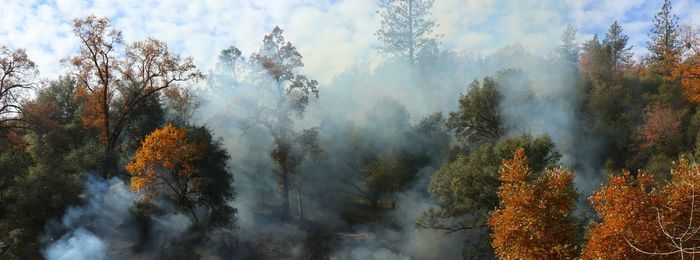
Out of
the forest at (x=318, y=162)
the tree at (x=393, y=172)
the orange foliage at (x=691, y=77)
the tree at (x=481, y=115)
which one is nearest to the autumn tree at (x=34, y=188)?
the forest at (x=318, y=162)

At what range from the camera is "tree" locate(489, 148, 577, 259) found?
22.3 metres

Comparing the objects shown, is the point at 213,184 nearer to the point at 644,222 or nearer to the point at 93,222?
the point at 93,222

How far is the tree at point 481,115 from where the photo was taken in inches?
1655

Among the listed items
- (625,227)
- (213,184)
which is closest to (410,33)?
(213,184)

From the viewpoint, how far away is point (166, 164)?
3425 centimetres

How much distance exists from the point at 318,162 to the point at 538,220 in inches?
1151

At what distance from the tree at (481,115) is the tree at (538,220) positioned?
59.4 ft

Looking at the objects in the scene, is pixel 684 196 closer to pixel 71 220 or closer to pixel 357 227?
pixel 357 227

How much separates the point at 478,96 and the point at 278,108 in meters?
17.2

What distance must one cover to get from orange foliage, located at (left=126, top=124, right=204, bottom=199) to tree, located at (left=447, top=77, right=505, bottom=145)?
865 inches

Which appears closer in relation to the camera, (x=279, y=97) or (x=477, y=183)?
(x=477, y=183)

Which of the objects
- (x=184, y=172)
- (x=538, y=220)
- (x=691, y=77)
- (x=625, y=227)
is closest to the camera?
(x=625, y=227)

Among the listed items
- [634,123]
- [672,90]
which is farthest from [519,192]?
[672,90]

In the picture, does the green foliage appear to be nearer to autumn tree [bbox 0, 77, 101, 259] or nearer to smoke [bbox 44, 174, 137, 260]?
smoke [bbox 44, 174, 137, 260]
